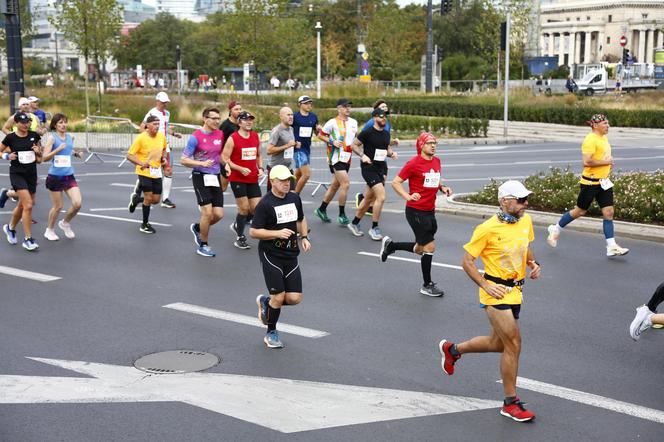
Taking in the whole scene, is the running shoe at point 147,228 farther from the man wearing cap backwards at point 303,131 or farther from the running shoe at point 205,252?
the man wearing cap backwards at point 303,131

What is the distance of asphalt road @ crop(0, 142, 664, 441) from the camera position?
6434mm

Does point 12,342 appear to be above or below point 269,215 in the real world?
below

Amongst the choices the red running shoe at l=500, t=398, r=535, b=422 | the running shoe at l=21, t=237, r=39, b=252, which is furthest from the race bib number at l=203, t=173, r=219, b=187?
the red running shoe at l=500, t=398, r=535, b=422

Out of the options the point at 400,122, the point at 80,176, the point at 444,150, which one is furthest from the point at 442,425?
the point at 400,122

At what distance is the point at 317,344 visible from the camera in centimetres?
841

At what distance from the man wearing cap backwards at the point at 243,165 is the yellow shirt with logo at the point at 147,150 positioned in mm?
1885

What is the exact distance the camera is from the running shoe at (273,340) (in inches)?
326

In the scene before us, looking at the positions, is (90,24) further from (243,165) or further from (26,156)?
(243,165)

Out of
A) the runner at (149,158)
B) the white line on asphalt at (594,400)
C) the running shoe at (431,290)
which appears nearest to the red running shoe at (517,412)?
the white line on asphalt at (594,400)

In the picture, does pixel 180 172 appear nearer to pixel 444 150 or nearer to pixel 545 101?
pixel 444 150

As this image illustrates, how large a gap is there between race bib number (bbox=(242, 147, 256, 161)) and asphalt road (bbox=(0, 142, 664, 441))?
1395mm

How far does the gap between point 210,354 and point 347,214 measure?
849cm

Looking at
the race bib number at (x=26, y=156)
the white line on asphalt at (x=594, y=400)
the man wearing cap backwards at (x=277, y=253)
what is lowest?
the white line on asphalt at (x=594, y=400)

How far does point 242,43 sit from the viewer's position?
171 ft
